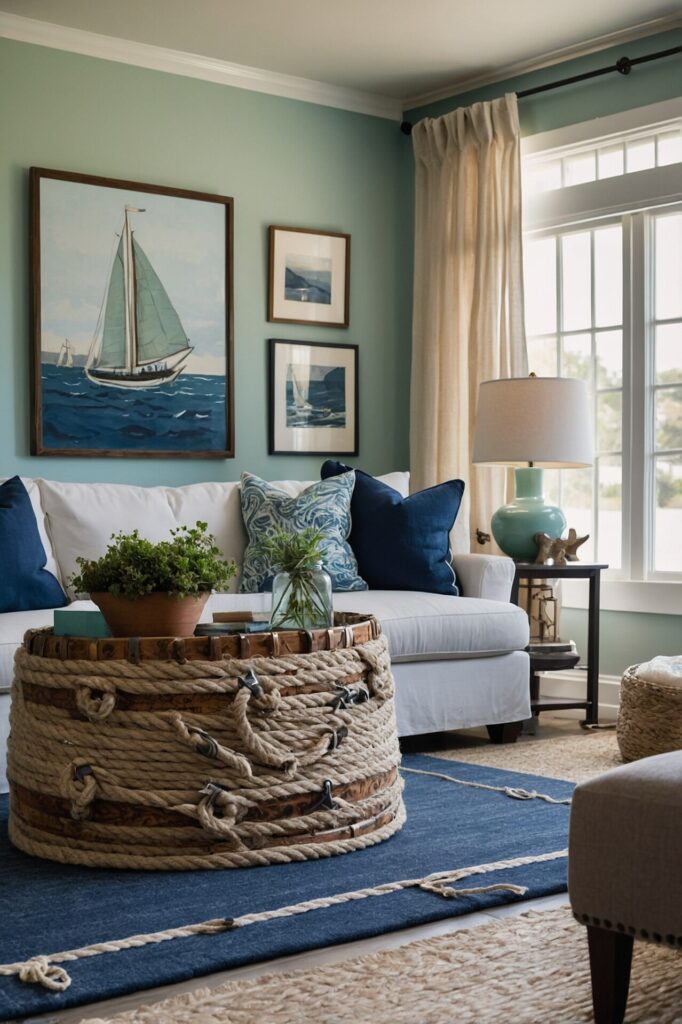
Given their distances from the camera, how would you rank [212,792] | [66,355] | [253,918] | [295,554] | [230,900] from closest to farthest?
[253,918], [230,900], [212,792], [295,554], [66,355]

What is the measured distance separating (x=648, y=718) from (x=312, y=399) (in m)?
2.31

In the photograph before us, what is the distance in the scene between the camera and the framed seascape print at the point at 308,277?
212 inches

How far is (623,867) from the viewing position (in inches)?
70.2

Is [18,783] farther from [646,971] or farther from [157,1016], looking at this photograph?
[646,971]

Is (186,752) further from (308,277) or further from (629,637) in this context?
(308,277)

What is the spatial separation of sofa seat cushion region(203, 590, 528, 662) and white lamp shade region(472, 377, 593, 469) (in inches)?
24.1

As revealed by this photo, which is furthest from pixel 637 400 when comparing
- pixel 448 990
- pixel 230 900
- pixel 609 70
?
pixel 448 990

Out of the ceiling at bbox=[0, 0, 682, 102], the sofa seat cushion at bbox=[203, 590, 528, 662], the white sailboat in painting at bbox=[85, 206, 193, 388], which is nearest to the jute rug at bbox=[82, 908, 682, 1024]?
the sofa seat cushion at bbox=[203, 590, 528, 662]

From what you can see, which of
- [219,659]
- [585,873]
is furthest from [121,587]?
[585,873]

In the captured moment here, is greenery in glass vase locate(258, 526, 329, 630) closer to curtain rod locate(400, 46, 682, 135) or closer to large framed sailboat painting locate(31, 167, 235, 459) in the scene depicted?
large framed sailboat painting locate(31, 167, 235, 459)

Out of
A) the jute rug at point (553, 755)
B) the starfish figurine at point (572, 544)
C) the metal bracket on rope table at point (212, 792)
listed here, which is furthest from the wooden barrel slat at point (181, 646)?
the starfish figurine at point (572, 544)

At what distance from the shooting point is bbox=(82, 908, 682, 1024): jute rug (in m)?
1.87

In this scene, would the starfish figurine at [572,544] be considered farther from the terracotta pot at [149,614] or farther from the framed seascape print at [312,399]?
the terracotta pot at [149,614]

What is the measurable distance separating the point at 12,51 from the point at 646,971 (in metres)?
4.00
